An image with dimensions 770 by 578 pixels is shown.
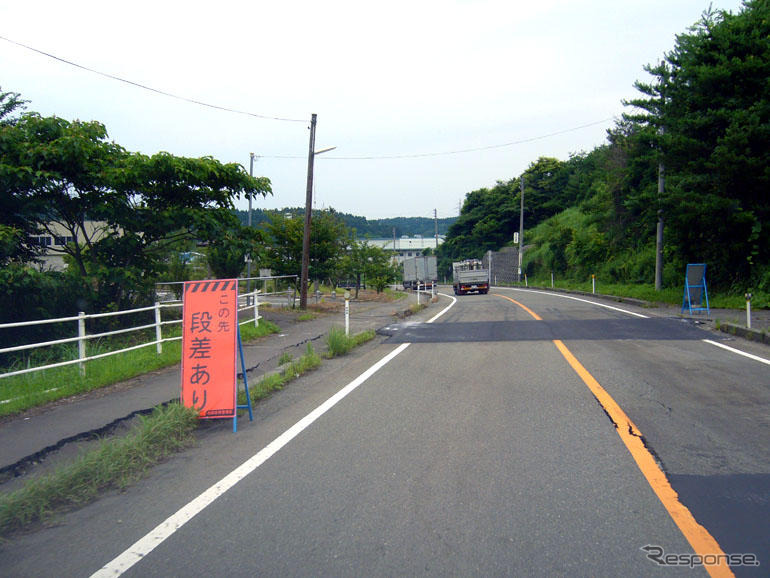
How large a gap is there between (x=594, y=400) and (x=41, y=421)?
6.56 m

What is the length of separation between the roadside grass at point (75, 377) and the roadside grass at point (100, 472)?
230 centimetres

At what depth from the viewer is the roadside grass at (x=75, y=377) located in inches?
296

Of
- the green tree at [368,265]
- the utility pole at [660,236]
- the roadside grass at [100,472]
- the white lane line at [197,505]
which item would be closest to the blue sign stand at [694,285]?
the utility pole at [660,236]

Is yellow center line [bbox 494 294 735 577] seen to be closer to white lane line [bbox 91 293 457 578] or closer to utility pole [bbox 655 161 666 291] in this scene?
white lane line [bbox 91 293 457 578]

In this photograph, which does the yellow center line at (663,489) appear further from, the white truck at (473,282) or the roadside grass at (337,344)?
the white truck at (473,282)

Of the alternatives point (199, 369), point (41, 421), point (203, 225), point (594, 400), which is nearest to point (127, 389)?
point (41, 421)

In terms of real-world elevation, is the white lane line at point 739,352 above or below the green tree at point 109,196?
below

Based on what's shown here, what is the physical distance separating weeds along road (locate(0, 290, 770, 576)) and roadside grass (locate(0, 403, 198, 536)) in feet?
0.65

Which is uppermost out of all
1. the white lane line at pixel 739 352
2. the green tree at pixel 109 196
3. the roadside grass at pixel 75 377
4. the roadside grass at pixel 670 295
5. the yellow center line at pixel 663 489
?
the green tree at pixel 109 196

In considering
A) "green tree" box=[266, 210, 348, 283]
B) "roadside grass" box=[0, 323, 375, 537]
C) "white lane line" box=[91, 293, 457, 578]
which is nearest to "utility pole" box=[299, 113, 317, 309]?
"green tree" box=[266, 210, 348, 283]

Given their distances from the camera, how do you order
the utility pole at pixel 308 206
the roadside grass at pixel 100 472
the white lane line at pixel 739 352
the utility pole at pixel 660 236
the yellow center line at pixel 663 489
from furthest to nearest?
the utility pole at pixel 660 236
the utility pole at pixel 308 206
the white lane line at pixel 739 352
the roadside grass at pixel 100 472
the yellow center line at pixel 663 489

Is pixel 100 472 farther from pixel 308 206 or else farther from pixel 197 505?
pixel 308 206

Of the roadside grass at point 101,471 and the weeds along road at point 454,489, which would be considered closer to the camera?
the weeds along road at point 454,489

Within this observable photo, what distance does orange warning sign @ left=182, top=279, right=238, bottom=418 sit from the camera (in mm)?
6500
